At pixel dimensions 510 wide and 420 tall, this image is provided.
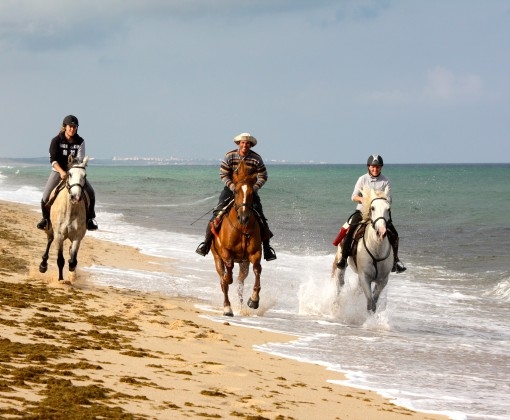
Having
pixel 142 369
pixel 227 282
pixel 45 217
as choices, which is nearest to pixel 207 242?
pixel 227 282

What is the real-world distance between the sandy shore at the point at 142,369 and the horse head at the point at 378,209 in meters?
2.58

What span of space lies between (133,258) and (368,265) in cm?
848

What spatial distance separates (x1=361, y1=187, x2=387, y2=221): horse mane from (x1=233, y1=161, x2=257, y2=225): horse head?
6.33ft

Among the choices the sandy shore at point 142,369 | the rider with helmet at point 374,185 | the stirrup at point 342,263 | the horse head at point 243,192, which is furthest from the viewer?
the stirrup at point 342,263

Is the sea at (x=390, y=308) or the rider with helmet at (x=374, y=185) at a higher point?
the rider with helmet at (x=374, y=185)

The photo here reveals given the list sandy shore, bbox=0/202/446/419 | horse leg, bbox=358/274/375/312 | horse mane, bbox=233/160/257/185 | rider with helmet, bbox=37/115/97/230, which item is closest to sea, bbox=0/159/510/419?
horse leg, bbox=358/274/375/312

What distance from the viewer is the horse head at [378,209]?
1294 cm

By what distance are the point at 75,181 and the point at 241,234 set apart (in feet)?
9.54

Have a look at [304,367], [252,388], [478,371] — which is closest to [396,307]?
[478,371]

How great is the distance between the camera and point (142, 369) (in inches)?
307

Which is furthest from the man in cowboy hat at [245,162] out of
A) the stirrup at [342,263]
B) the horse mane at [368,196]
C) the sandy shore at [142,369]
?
the sandy shore at [142,369]

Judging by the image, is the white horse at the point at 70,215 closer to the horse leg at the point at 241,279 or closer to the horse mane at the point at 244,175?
the horse mane at the point at 244,175

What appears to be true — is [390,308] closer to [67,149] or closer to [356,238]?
[356,238]

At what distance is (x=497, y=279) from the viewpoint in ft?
67.1
